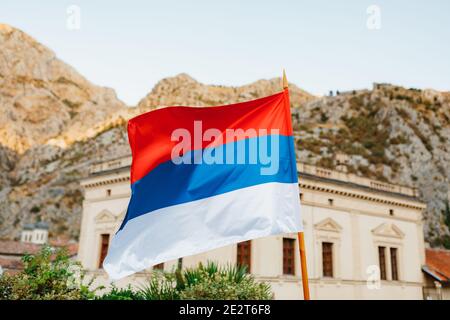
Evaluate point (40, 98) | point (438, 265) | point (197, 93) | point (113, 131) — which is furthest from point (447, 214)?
point (40, 98)

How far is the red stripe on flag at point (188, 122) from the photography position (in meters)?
6.08

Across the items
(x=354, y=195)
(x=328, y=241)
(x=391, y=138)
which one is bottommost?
(x=328, y=241)

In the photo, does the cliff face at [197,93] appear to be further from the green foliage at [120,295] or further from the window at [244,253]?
the green foliage at [120,295]

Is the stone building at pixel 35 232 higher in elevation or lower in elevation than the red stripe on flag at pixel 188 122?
higher

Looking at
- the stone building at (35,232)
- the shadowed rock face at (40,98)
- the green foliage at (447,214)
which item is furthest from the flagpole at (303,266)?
the shadowed rock face at (40,98)

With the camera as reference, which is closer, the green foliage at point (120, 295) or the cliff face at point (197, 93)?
the green foliage at point (120, 295)

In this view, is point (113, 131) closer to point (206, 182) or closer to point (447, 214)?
point (447, 214)

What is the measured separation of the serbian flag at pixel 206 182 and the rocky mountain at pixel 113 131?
163 ft

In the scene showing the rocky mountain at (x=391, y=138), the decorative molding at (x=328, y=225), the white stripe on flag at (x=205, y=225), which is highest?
the rocky mountain at (x=391, y=138)

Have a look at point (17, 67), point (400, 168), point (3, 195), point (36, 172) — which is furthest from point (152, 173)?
point (17, 67)

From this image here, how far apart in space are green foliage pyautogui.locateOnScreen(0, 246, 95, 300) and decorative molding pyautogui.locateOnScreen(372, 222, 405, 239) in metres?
20.9

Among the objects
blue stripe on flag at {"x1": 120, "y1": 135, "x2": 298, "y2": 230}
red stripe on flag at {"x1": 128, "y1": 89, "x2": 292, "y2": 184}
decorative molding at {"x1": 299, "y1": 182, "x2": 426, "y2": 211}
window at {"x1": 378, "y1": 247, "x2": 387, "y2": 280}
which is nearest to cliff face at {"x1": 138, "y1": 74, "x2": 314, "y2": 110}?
decorative molding at {"x1": 299, "y1": 182, "x2": 426, "y2": 211}

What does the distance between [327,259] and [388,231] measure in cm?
533

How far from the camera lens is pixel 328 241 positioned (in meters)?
23.0
